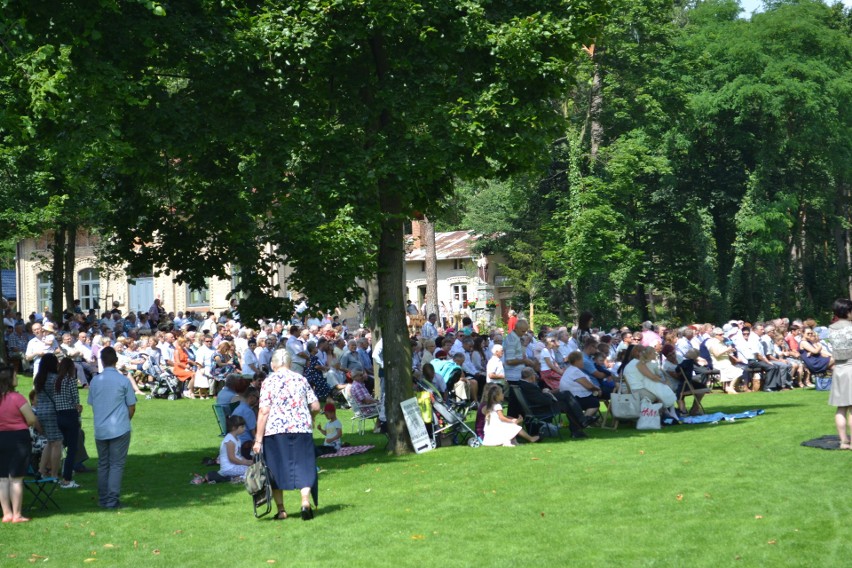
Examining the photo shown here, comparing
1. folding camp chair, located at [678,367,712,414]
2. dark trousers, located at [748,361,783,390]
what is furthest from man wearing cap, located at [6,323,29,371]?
dark trousers, located at [748,361,783,390]

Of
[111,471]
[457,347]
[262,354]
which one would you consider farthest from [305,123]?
[262,354]

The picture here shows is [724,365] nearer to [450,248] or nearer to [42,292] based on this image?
[450,248]

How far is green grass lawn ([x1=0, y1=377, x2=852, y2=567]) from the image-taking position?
940 cm

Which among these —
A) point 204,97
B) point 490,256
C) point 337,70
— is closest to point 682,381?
point 337,70

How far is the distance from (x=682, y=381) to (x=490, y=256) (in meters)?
44.4

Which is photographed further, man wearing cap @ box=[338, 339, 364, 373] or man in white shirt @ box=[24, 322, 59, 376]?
man in white shirt @ box=[24, 322, 59, 376]

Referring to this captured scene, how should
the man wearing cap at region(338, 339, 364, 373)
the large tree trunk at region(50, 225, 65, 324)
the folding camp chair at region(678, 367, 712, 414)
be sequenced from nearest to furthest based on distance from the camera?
1. the folding camp chair at region(678, 367, 712, 414)
2. the man wearing cap at region(338, 339, 364, 373)
3. the large tree trunk at region(50, 225, 65, 324)

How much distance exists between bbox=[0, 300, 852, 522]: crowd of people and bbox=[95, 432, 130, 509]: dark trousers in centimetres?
1

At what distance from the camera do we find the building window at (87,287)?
61.8 m

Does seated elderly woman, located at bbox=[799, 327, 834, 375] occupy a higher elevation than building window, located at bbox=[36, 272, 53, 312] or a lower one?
lower

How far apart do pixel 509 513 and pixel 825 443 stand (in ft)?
18.0

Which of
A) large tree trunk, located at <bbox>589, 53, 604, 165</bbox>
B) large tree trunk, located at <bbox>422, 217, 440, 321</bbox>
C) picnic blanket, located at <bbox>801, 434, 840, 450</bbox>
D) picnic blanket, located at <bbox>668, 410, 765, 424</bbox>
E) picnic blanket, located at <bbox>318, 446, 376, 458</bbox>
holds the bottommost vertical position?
picnic blanket, located at <bbox>318, 446, 376, 458</bbox>

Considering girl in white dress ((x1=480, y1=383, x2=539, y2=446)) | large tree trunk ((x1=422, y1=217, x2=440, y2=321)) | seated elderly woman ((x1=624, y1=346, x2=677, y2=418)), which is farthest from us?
large tree trunk ((x1=422, y1=217, x2=440, y2=321))

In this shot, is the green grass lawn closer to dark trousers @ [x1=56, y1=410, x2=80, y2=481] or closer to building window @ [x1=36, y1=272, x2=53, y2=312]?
dark trousers @ [x1=56, y1=410, x2=80, y2=481]
